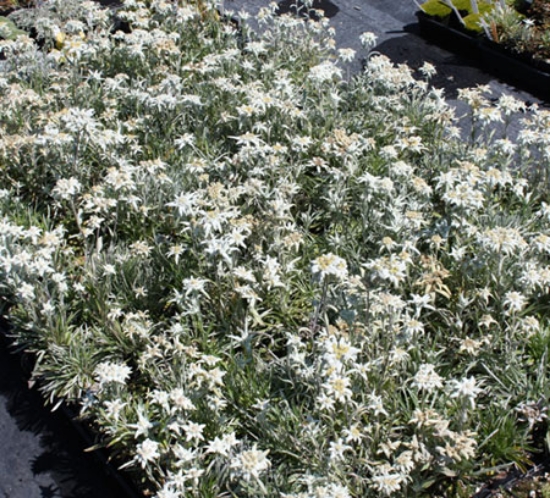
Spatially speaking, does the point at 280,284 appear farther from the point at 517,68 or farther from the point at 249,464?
the point at 517,68

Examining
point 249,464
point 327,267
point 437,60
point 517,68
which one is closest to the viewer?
point 249,464

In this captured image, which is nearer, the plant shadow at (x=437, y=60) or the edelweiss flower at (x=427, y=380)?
the edelweiss flower at (x=427, y=380)

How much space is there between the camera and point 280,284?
3795 millimetres

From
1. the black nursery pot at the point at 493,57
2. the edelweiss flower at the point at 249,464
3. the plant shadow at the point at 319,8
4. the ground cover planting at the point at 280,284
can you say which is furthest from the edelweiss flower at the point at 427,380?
the plant shadow at the point at 319,8

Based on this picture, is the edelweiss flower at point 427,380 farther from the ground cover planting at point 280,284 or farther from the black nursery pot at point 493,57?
the black nursery pot at point 493,57

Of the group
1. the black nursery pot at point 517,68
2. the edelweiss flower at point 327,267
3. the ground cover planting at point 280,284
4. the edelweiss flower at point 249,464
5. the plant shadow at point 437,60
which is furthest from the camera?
→ the plant shadow at point 437,60

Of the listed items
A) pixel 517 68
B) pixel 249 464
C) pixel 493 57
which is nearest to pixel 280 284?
pixel 249 464

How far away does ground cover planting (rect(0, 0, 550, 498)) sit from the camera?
326cm

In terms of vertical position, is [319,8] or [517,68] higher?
[517,68]

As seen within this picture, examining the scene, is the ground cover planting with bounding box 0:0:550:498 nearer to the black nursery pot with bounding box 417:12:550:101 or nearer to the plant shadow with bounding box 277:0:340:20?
the black nursery pot with bounding box 417:12:550:101

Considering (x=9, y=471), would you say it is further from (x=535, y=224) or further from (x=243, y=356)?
(x=535, y=224)

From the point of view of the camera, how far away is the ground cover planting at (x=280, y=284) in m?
3.26

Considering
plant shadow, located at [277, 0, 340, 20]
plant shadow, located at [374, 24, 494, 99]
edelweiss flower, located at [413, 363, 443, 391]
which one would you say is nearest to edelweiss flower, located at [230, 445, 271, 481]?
edelweiss flower, located at [413, 363, 443, 391]

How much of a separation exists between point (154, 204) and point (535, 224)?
2.57 meters
